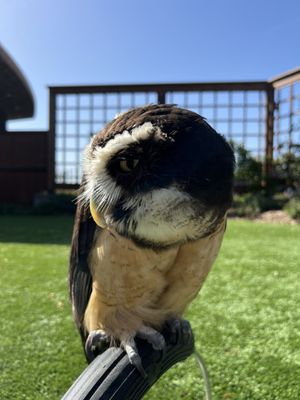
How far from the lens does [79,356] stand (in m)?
2.71

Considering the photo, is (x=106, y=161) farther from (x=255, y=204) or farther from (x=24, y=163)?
(x=24, y=163)

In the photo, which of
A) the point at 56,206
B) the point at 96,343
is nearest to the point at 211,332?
the point at 96,343

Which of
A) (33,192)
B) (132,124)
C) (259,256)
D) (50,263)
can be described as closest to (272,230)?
(259,256)

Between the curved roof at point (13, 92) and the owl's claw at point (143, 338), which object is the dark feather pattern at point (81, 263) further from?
the curved roof at point (13, 92)

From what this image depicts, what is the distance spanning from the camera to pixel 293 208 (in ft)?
31.6

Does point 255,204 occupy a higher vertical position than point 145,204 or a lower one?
lower

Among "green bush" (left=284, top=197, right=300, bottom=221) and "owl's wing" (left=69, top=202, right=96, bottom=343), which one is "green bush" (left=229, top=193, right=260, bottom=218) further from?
"owl's wing" (left=69, top=202, right=96, bottom=343)

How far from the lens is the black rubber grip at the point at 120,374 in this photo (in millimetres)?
1042

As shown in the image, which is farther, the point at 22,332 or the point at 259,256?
the point at 259,256

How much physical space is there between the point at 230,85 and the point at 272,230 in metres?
5.62

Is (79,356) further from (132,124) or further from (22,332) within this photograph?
(132,124)

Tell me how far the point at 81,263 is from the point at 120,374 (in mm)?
607

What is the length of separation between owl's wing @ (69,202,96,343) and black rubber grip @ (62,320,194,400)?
373 millimetres

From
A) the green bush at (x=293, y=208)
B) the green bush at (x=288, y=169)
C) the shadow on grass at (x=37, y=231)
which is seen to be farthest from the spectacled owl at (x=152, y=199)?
the green bush at (x=288, y=169)
